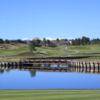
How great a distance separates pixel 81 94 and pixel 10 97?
397cm

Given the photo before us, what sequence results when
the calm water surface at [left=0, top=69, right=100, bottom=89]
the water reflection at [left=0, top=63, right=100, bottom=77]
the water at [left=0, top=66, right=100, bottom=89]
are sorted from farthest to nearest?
the water reflection at [left=0, top=63, right=100, bottom=77] → the calm water surface at [left=0, top=69, right=100, bottom=89] → the water at [left=0, top=66, right=100, bottom=89]

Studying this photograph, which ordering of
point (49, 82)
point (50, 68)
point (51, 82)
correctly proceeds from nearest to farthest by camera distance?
point (51, 82) < point (49, 82) < point (50, 68)

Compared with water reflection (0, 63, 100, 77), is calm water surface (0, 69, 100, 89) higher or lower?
lower

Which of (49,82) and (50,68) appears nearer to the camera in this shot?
(49,82)

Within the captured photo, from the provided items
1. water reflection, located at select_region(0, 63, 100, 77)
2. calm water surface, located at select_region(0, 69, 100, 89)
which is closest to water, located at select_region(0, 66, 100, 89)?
calm water surface, located at select_region(0, 69, 100, 89)

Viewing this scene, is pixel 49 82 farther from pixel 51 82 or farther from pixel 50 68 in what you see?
pixel 50 68

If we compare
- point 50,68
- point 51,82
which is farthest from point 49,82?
point 50,68

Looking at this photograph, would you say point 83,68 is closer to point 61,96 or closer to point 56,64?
point 56,64

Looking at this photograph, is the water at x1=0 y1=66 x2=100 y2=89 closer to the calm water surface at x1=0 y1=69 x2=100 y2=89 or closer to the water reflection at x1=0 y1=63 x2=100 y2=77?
the calm water surface at x1=0 y1=69 x2=100 y2=89

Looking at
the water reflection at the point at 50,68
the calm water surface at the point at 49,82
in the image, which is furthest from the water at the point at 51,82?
the water reflection at the point at 50,68

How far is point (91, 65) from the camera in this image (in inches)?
3907

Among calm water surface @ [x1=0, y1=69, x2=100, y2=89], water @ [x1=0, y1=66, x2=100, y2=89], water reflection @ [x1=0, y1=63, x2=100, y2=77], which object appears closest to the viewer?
water @ [x1=0, y1=66, x2=100, y2=89]

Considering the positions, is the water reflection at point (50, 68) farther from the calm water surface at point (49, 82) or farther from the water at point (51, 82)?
the calm water surface at point (49, 82)

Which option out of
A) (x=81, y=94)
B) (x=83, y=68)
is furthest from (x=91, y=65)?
(x=81, y=94)
